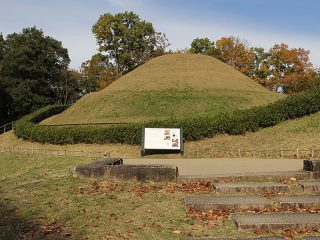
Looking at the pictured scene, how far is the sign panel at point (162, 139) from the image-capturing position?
19609mm

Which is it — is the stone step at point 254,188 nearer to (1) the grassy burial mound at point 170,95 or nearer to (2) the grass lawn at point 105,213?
(2) the grass lawn at point 105,213

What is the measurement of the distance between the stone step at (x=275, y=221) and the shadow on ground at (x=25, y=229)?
2.36 meters

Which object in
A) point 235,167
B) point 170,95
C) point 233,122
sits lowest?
point 235,167

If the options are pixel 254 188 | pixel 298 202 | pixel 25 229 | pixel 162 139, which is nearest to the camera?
pixel 25 229

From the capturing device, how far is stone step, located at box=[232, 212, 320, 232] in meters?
5.39

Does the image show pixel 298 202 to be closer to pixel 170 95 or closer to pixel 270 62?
pixel 170 95

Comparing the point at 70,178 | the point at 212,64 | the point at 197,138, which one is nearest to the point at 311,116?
the point at 197,138

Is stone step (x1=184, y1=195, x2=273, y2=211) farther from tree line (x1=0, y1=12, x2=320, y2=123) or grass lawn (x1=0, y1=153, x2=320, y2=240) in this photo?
tree line (x1=0, y1=12, x2=320, y2=123)

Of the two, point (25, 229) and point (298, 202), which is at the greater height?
point (298, 202)

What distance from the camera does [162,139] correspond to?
65.2ft

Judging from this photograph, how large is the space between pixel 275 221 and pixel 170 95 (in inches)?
1292

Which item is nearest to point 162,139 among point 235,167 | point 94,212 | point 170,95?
point 235,167

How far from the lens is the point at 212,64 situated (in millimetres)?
48688

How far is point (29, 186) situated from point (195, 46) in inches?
2405
